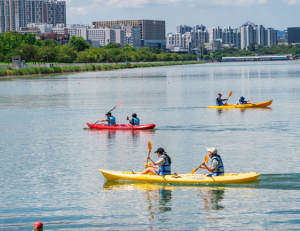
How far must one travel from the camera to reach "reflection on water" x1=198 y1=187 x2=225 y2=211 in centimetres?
1914

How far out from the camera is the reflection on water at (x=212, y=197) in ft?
62.8

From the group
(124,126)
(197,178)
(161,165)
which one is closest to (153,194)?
(161,165)

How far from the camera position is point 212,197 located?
66.5 feet

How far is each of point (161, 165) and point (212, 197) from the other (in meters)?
2.55

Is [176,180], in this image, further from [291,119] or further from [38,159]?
[291,119]

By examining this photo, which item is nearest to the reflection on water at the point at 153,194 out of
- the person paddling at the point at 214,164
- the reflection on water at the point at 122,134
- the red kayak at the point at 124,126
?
the person paddling at the point at 214,164

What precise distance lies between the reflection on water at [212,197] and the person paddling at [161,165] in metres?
1.63

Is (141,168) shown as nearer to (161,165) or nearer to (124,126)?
(161,165)

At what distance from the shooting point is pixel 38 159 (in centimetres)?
2852

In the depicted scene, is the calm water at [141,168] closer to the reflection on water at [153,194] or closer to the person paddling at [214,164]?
the reflection on water at [153,194]

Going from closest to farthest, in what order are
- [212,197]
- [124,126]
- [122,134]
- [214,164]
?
1. [212,197]
2. [214,164]
3. [122,134]
4. [124,126]

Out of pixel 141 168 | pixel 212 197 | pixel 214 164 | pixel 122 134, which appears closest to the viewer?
pixel 212 197

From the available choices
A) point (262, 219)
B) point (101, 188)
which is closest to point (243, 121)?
point (101, 188)

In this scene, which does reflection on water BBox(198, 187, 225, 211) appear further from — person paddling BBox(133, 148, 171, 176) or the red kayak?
the red kayak
